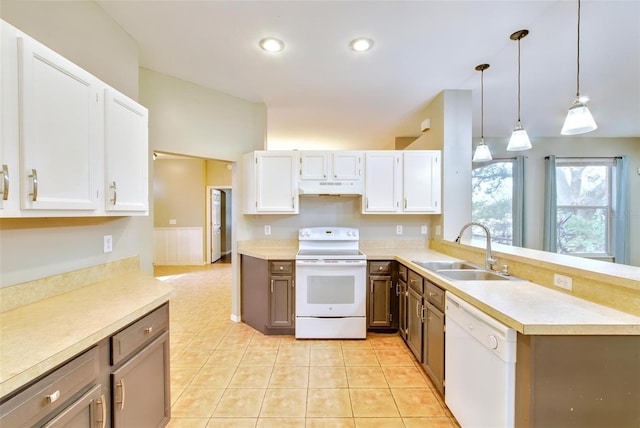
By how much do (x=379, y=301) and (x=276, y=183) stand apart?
6.05 ft

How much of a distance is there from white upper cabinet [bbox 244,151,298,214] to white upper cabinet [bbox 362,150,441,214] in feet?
2.95

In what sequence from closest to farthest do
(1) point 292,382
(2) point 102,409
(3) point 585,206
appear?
1. (2) point 102,409
2. (1) point 292,382
3. (3) point 585,206

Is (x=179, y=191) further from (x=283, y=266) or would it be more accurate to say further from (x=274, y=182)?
(x=283, y=266)

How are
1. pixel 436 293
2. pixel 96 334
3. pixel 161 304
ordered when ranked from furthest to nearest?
pixel 436 293 < pixel 161 304 < pixel 96 334

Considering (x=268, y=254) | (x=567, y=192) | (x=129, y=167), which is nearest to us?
(x=129, y=167)

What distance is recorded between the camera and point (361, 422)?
5.66ft

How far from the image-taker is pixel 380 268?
2.91 m

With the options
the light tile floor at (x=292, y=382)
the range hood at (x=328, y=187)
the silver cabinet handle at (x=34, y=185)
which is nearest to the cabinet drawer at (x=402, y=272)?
the light tile floor at (x=292, y=382)

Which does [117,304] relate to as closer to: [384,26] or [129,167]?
[129,167]

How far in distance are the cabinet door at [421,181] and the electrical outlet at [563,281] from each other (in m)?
1.57

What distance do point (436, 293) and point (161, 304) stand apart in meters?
1.89

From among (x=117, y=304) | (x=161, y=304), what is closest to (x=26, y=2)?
(x=117, y=304)

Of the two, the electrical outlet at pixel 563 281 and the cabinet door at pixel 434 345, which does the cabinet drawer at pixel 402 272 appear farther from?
the electrical outlet at pixel 563 281

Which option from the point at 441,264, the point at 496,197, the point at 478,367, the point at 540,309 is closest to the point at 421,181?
the point at 441,264
